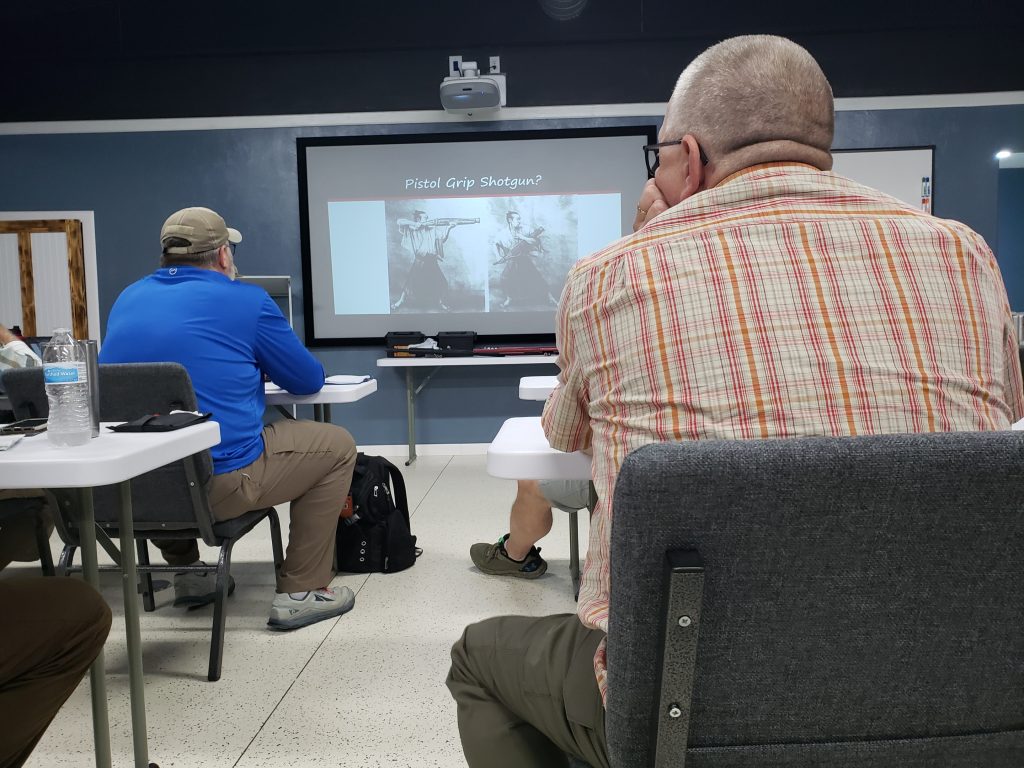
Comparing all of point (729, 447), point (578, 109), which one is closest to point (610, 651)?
point (729, 447)

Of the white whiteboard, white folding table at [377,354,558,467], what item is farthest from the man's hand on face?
the white whiteboard

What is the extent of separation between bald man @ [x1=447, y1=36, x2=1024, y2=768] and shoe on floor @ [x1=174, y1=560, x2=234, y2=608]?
6.13ft

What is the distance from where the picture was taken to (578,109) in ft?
16.8

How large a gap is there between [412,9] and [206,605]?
4186 mm

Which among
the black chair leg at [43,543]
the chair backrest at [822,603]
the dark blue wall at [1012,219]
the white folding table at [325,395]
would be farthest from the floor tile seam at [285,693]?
the dark blue wall at [1012,219]

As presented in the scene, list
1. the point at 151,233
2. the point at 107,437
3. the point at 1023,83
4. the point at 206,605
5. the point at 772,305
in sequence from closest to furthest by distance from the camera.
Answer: the point at 772,305 → the point at 107,437 → the point at 206,605 → the point at 1023,83 → the point at 151,233

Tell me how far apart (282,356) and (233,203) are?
11.2 feet

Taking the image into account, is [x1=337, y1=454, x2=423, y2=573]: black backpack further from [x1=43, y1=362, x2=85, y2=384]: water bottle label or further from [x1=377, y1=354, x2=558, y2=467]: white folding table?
[x1=377, y1=354, x2=558, y2=467]: white folding table

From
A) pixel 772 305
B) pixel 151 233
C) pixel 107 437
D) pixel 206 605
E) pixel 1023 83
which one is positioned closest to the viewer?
pixel 772 305

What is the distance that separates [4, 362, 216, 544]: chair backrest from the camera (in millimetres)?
1851

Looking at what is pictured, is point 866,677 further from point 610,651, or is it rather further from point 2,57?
point 2,57

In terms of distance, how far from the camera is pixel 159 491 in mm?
1997

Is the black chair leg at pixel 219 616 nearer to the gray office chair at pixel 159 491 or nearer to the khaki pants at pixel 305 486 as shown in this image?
the gray office chair at pixel 159 491

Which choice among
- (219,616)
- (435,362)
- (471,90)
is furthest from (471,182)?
(219,616)
